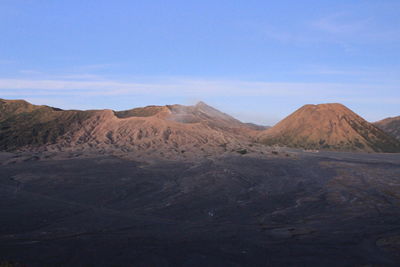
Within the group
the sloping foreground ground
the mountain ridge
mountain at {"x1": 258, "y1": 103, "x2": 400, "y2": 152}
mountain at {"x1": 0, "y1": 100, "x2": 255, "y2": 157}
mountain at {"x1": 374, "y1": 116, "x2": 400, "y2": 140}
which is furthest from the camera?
mountain at {"x1": 374, "y1": 116, "x2": 400, "y2": 140}

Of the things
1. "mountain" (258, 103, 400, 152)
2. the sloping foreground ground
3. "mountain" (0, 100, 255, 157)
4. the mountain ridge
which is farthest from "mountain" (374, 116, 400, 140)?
the sloping foreground ground

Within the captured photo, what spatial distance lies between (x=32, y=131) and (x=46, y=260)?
47672 millimetres

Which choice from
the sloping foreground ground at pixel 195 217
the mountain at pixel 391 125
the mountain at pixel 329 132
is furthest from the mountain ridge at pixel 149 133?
the mountain at pixel 391 125

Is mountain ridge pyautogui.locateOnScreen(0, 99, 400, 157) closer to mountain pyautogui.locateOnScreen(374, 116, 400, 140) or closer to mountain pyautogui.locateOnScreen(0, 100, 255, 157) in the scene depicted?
mountain pyautogui.locateOnScreen(0, 100, 255, 157)

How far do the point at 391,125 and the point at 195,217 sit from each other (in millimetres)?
105769

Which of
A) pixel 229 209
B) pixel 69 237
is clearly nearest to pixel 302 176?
pixel 229 209

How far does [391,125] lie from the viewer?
110 m

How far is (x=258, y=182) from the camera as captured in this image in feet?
95.6

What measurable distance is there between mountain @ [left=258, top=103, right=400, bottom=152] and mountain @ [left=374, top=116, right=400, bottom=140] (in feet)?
72.1

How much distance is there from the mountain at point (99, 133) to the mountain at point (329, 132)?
26646mm

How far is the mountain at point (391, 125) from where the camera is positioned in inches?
4107

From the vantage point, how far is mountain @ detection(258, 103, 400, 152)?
7606 centimetres

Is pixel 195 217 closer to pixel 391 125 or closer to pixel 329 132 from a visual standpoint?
pixel 329 132

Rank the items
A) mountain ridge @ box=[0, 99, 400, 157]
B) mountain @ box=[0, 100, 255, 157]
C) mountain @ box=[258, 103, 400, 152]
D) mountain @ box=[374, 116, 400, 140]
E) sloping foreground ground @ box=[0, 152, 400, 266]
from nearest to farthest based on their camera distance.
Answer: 1. sloping foreground ground @ box=[0, 152, 400, 266]
2. mountain @ box=[0, 100, 255, 157]
3. mountain ridge @ box=[0, 99, 400, 157]
4. mountain @ box=[258, 103, 400, 152]
5. mountain @ box=[374, 116, 400, 140]
